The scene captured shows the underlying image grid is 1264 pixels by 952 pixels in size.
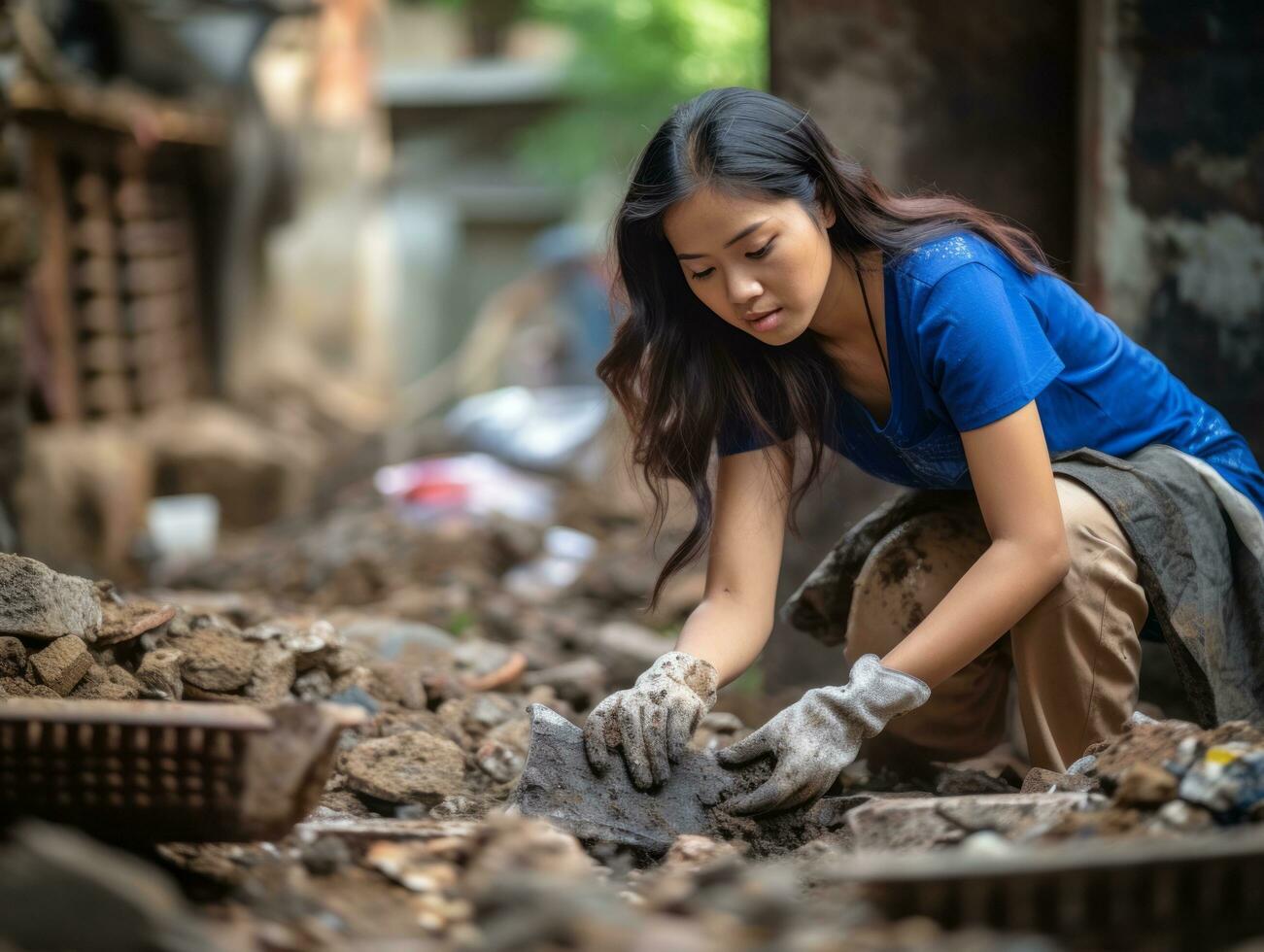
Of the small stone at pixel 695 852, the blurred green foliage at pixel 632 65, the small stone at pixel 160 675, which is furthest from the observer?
the blurred green foliage at pixel 632 65

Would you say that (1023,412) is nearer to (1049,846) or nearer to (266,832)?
(1049,846)

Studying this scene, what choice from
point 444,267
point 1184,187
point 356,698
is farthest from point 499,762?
point 444,267

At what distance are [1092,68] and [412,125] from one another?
12.8 m

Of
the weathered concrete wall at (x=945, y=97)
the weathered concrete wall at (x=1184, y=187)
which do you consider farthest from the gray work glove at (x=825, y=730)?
the weathered concrete wall at (x=945, y=97)

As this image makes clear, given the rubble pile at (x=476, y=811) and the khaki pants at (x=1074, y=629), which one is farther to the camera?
the khaki pants at (x=1074, y=629)

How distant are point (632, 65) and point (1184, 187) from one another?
8.80 metres

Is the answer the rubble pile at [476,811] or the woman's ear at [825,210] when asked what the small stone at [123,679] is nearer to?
the rubble pile at [476,811]

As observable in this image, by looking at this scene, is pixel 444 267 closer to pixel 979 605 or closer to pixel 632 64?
pixel 632 64

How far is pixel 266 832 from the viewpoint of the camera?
160cm

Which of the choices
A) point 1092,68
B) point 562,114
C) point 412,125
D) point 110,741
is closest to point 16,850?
point 110,741

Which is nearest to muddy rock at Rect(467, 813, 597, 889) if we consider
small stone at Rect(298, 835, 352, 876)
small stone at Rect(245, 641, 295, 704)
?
small stone at Rect(298, 835, 352, 876)

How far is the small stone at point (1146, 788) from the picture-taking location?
157 cm

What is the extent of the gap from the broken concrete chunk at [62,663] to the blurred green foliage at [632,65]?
8326mm

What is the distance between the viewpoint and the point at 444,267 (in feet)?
48.4
